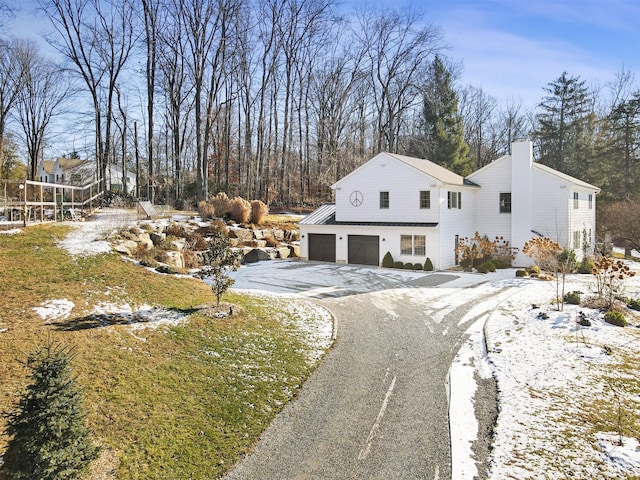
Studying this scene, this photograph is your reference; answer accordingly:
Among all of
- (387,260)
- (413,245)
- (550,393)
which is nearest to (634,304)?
(550,393)

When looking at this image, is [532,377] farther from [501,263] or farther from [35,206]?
[35,206]

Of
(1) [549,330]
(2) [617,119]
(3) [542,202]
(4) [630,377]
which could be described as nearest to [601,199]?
(2) [617,119]

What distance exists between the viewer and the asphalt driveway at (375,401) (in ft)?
21.1

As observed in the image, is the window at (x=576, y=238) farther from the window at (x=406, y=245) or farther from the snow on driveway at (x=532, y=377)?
the window at (x=406, y=245)

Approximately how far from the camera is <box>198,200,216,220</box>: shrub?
87.7ft

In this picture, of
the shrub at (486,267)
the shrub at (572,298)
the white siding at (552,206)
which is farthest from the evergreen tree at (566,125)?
the shrub at (572,298)

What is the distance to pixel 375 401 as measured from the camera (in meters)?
8.40

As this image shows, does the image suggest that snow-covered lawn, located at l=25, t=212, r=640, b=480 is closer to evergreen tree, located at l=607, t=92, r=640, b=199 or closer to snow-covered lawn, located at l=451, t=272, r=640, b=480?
snow-covered lawn, located at l=451, t=272, r=640, b=480

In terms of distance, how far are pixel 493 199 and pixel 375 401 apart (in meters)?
22.0

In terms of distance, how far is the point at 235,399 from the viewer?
820 cm

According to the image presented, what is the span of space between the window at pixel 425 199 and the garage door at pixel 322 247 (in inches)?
228

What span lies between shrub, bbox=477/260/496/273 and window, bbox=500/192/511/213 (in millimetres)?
4885

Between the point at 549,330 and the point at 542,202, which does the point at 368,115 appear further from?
the point at 549,330

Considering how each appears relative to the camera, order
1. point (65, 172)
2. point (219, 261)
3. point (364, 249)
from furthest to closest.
Answer: point (65, 172) → point (364, 249) → point (219, 261)
